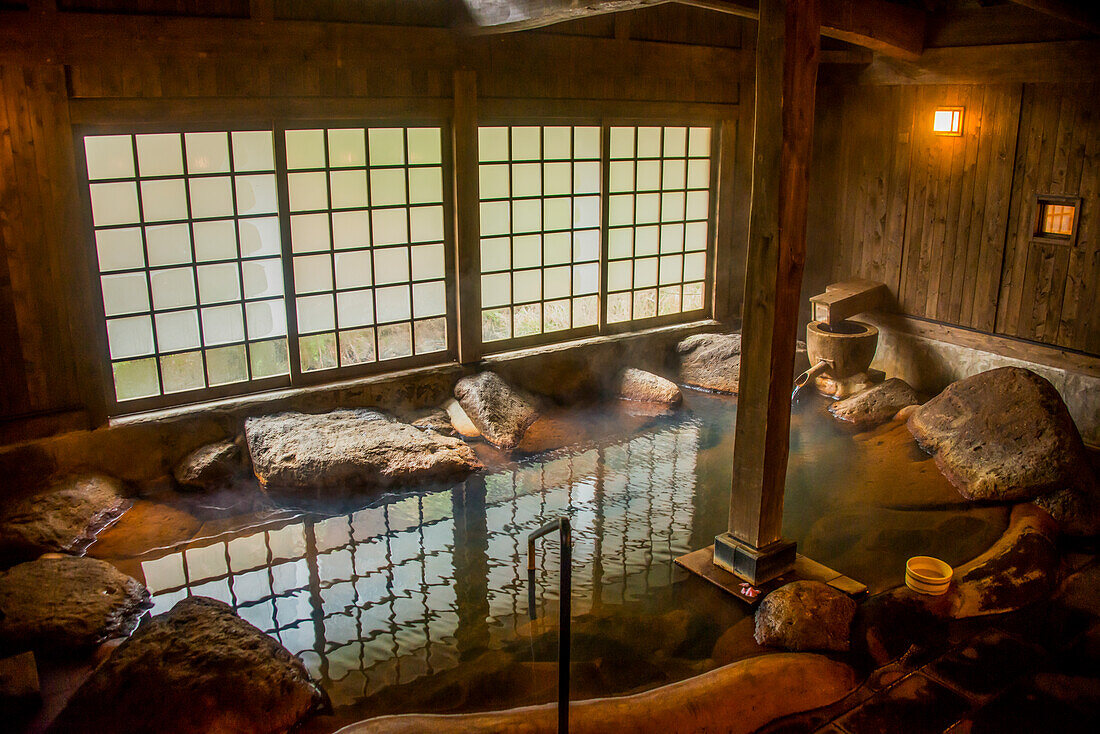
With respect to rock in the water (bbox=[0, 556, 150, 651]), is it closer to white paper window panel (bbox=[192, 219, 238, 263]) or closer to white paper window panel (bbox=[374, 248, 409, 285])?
white paper window panel (bbox=[192, 219, 238, 263])

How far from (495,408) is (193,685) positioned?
12.9 feet

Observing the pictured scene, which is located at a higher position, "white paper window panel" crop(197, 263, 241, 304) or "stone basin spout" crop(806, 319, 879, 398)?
"white paper window panel" crop(197, 263, 241, 304)

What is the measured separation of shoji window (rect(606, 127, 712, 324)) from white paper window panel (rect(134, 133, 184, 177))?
13.3 feet

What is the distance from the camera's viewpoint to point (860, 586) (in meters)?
4.80

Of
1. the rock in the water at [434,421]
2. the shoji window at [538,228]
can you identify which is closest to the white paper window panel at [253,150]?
the shoji window at [538,228]

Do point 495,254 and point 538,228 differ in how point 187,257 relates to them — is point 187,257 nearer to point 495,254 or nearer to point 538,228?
point 495,254

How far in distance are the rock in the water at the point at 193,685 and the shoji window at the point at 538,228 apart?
4462mm

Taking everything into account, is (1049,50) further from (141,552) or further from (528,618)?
(141,552)

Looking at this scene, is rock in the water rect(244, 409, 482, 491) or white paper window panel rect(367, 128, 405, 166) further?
white paper window panel rect(367, 128, 405, 166)

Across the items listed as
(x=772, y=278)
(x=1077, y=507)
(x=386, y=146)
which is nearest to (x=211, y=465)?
(x=386, y=146)

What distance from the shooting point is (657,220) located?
29.1 ft

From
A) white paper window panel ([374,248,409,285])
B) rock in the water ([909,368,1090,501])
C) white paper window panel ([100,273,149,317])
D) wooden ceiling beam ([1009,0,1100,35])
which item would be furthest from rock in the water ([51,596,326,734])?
wooden ceiling beam ([1009,0,1100,35])

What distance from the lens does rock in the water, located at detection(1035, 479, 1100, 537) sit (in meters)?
5.56

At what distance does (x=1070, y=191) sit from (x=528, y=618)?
5.94 meters
